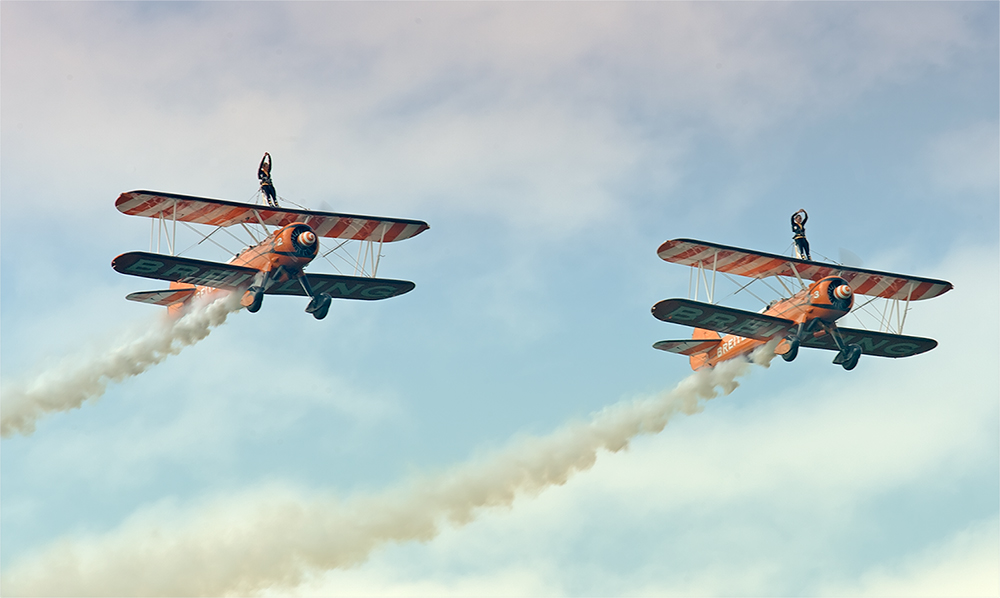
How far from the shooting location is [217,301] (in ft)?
177

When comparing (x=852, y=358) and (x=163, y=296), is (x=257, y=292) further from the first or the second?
(x=852, y=358)

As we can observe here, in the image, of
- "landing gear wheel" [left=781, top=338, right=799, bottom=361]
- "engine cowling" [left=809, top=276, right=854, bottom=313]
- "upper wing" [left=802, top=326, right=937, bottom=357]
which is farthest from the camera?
"upper wing" [left=802, top=326, right=937, bottom=357]

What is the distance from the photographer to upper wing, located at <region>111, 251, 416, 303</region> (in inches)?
1964

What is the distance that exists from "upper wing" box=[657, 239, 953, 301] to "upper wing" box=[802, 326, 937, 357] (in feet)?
6.25

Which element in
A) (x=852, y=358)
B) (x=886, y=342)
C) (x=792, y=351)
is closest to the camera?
(x=792, y=351)

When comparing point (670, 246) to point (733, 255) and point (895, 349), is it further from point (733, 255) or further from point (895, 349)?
point (895, 349)

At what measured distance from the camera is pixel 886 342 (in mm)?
55375

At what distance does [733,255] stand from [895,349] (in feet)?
23.4

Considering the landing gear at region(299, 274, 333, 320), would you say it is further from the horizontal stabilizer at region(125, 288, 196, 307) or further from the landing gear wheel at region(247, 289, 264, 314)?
the horizontal stabilizer at region(125, 288, 196, 307)

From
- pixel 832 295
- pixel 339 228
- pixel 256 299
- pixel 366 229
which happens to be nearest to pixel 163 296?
pixel 256 299

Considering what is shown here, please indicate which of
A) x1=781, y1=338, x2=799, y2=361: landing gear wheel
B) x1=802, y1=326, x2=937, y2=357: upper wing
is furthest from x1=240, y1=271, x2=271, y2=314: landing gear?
x1=802, y1=326, x2=937, y2=357: upper wing

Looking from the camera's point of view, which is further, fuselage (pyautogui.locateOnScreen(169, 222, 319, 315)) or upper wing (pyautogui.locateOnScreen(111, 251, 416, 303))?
fuselage (pyautogui.locateOnScreen(169, 222, 319, 315))

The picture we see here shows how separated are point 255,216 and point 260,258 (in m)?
Answer: 2.82

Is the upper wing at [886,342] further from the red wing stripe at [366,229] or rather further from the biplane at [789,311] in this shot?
the red wing stripe at [366,229]
